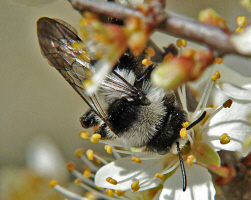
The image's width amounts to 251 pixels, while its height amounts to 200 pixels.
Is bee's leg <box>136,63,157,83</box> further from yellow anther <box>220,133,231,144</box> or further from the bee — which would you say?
yellow anther <box>220,133,231,144</box>

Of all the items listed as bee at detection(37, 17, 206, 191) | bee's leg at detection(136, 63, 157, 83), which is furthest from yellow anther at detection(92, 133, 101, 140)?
bee's leg at detection(136, 63, 157, 83)

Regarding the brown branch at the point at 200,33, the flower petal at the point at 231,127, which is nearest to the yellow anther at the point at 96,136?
the flower petal at the point at 231,127

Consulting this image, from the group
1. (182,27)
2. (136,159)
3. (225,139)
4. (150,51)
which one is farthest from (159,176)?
(182,27)

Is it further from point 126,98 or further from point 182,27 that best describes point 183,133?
point 182,27

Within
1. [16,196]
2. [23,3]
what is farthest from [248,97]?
[16,196]

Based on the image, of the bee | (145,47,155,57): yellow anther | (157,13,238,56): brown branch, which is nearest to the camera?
(157,13,238,56): brown branch
